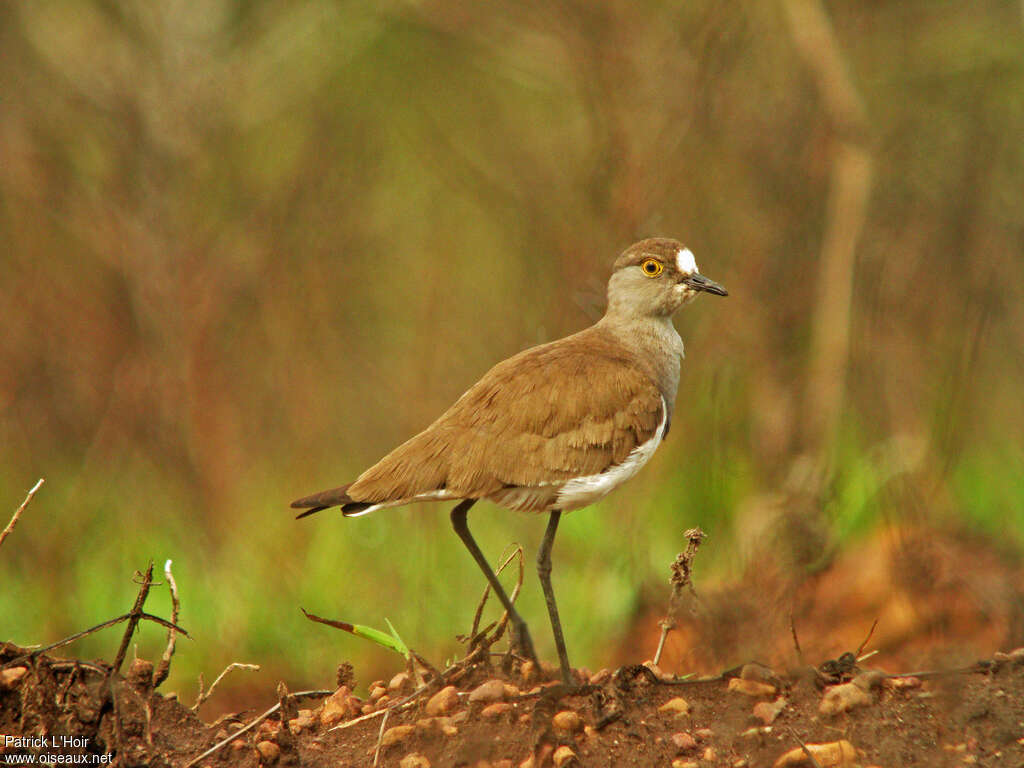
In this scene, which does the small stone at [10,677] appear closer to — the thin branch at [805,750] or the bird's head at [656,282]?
the thin branch at [805,750]

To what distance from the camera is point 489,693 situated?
12.0 feet

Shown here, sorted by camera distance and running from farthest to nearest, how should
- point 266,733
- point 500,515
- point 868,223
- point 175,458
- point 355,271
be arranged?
point 355,271, point 175,458, point 868,223, point 500,515, point 266,733

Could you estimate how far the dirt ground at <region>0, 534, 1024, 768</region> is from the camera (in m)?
3.22

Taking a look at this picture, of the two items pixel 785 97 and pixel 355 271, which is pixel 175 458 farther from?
pixel 785 97

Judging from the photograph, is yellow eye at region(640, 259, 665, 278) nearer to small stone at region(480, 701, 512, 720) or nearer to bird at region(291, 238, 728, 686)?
bird at region(291, 238, 728, 686)

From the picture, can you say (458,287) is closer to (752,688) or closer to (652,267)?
(652,267)

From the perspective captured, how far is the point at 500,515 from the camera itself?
6.93 m

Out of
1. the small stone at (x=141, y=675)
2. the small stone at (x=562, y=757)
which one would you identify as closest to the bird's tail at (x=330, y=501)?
the small stone at (x=141, y=675)

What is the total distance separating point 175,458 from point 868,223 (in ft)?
16.7

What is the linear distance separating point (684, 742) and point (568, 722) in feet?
1.10

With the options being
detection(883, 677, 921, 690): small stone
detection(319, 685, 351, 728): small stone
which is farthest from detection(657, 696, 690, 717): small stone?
detection(319, 685, 351, 728): small stone

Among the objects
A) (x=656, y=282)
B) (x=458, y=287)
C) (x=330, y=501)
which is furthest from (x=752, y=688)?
(x=458, y=287)

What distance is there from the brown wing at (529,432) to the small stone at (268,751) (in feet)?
3.24

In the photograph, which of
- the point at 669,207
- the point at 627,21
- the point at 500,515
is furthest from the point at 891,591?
the point at 627,21
